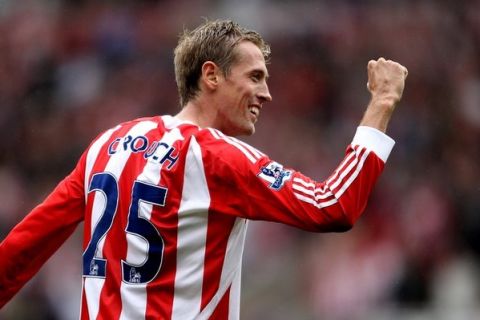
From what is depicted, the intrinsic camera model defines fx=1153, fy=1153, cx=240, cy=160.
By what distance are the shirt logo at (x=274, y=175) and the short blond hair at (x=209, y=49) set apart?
20.7 inches

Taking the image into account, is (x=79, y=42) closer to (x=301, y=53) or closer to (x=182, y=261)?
(x=301, y=53)

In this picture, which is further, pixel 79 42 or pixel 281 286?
pixel 79 42

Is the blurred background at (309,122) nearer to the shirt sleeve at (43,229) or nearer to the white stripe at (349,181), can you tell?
the shirt sleeve at (43,229)

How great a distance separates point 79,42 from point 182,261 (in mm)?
9351

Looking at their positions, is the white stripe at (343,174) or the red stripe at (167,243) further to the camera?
the red stripe at (167,243)

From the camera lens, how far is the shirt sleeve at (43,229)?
14.2 feet

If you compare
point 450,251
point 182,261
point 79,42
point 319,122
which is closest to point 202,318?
point 182,261

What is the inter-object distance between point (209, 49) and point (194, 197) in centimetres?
66

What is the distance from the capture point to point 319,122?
11.3m

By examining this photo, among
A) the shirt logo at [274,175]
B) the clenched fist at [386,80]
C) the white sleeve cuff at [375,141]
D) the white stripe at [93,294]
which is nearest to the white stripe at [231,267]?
the shirt logo at [274,175]

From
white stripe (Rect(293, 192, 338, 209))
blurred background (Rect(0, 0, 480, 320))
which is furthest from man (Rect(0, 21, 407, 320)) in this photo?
blurred background (Rect(0, 0, 480, 320))

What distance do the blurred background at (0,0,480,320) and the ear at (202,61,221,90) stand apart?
4.99m

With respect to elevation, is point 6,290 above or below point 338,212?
below

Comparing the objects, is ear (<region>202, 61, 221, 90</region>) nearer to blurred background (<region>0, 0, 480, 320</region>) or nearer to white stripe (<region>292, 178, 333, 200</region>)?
white stripe (<region>292, 178, 333, 200</region>)
